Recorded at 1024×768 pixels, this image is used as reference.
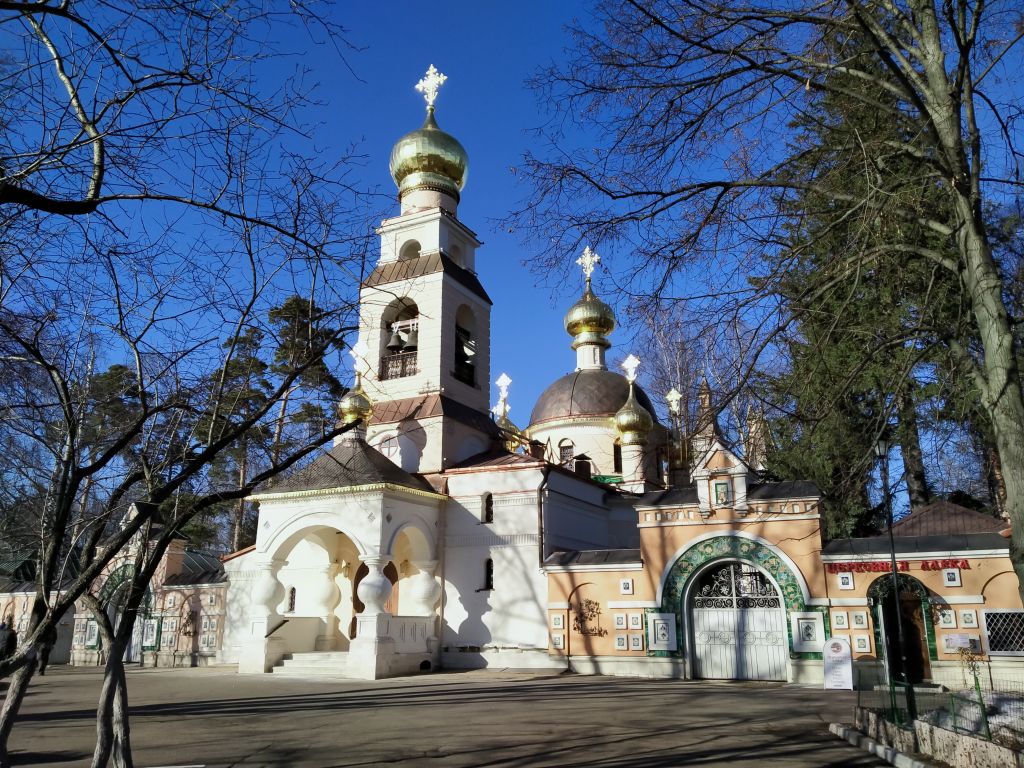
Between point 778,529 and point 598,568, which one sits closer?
point 778,529

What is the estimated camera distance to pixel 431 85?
25.6m

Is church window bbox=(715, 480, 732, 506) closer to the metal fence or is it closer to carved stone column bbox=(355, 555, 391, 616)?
carved stone column bbox=(355, 555, 391, 616)

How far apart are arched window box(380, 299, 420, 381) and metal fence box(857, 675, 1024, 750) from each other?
53.5 ft

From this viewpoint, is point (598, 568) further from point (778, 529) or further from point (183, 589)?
point (183, 589)

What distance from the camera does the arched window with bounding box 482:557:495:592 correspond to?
2027 cm

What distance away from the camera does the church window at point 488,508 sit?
20.9 meters

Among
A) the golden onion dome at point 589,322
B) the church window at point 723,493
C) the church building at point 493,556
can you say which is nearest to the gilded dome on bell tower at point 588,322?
the golden onion dome at point 589,322

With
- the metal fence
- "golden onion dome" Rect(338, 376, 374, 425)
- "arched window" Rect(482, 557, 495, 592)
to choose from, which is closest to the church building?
"arched window" Rect(482, 557, 495, 592)

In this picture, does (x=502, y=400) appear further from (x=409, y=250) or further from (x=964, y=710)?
(x=964, y=710)

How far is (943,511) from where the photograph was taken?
1822 centimetres

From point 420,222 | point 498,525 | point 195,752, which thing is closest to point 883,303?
point 195,752

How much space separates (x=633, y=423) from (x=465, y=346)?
6.34m

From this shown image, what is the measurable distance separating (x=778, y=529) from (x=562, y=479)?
6.35 m

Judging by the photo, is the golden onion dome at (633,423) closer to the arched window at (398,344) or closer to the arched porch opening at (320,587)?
the arched window at (398,344)
